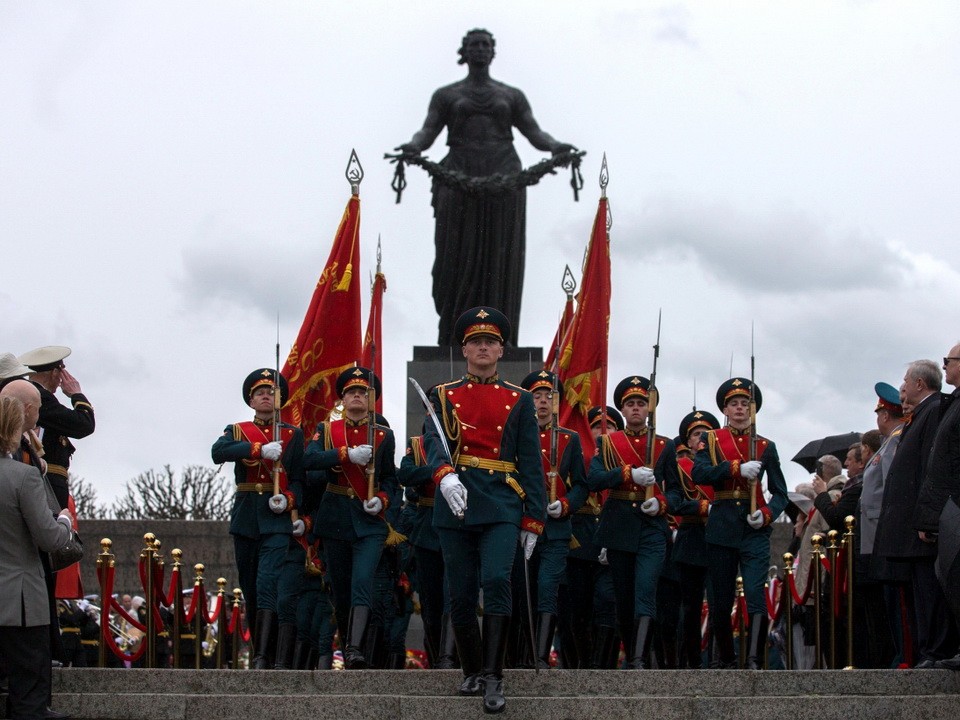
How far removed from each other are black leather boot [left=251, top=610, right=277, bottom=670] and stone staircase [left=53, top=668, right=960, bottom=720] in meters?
2.43

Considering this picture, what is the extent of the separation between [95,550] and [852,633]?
1451 cm

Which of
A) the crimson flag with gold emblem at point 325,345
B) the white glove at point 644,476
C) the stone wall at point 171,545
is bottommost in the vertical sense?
the white glove at point 644,476

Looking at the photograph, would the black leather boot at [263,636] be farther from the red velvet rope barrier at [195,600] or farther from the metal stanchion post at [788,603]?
the metal stanchion post at [788,603]

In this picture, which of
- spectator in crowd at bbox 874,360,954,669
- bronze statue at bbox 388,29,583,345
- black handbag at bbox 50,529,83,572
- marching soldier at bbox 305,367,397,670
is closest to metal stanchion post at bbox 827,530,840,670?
spectator in crowd at bbox 874,360,954,669

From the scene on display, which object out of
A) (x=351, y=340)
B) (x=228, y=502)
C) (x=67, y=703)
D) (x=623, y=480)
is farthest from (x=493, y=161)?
(x=228, y=502)

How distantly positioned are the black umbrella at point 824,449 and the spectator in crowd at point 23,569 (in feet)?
25.9

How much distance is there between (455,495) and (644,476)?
3.70 m

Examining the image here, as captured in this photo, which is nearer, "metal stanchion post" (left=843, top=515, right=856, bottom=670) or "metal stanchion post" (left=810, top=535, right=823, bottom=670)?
"metal stanchion post" (left=843, top=515, right=856, bottom=670)

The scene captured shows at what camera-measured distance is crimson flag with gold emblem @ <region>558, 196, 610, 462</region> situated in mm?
15422

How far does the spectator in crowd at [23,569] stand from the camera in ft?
29.5

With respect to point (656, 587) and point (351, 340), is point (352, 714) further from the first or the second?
point (351, 340)

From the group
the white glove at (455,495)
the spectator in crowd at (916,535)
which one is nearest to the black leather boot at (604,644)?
the spectator in crowd at (916,535)

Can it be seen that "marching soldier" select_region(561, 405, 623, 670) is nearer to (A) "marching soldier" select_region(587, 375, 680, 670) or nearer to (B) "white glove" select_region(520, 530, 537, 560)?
(A) "marching soldier" select_region(587, 375, 680, 670)

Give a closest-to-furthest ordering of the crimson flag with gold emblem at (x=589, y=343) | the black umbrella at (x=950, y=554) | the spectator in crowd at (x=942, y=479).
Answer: the black umbrella at (x=950, y=554) < the spectator in crowd at (x=942, y=479) < the crimson flag with gold emblem at (x=589, y=343)
